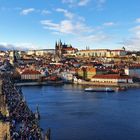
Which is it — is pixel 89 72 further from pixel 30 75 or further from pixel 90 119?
pixel 90 119

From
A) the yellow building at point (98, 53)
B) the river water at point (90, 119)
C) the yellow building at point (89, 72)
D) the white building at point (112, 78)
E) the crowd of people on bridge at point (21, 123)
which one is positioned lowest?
the river water at point (90, 119)

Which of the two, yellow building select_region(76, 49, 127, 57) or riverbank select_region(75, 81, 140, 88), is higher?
yellow building select_region(76, 49, 127, 57)

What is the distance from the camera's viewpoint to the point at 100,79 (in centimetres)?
3391

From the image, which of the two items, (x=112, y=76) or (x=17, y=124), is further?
(x=112, y=76)

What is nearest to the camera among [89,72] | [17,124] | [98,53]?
[17,124]

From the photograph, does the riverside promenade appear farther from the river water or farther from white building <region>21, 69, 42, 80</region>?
white building <region>21, 69, 42, 80</region>

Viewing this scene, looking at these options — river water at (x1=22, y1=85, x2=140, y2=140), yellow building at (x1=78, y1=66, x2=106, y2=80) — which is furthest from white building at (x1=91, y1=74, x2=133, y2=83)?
river water at (x1=22, y1=85, x2=140, y2=140)

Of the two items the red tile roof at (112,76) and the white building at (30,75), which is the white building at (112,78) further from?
the white building at (30,75)

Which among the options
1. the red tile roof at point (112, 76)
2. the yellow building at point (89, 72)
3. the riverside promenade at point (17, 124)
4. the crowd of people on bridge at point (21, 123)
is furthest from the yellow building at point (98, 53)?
the riverside promenade at point (17, 124)

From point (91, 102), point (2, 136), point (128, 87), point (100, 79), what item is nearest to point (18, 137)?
point (2, 136)

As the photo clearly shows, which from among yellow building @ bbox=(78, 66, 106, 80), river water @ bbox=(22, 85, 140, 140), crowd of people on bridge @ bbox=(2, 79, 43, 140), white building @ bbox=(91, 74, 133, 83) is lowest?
river water @ bbox=(22, 85, 140, 140)

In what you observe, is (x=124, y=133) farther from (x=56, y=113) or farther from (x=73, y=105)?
(x=73, y=105)

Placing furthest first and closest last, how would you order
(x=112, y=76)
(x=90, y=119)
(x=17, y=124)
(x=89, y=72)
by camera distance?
(x=89, y=72) < (x=112, y=76) < (x=90, y=119) < (x=17, y=124)

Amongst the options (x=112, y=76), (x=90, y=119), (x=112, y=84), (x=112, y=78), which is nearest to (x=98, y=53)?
(x=112, y=76)
